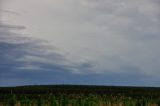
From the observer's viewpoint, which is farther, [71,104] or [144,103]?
[144,103]

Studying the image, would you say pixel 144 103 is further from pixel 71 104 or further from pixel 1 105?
pixel 1 105

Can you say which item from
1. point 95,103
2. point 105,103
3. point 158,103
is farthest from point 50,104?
point 158,103

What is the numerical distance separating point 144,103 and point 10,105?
12976 mm

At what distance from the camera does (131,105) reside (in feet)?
138

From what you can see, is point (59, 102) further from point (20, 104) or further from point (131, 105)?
point (131, 105)

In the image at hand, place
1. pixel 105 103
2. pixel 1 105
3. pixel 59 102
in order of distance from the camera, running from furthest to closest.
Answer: pixel 105 103
pixel 59 102
pixel 1 105

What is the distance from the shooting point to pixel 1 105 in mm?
38250

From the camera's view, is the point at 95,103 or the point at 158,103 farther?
the point at 158,103

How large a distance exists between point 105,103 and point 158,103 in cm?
530

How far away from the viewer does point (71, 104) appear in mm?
39875

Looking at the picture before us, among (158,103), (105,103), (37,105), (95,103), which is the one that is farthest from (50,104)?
(158,103)

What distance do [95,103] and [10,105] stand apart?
7.66 m

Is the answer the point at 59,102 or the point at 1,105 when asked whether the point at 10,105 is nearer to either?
the point at 1,105

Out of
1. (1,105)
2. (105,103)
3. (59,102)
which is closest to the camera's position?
(1,105)
